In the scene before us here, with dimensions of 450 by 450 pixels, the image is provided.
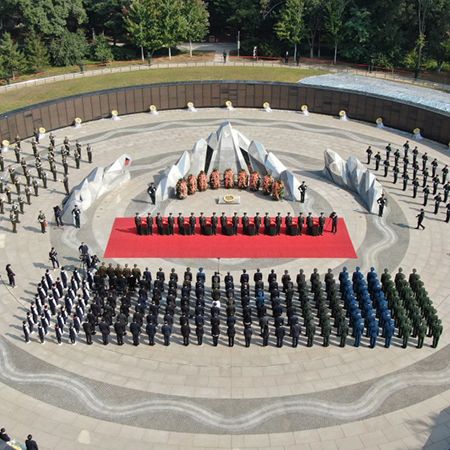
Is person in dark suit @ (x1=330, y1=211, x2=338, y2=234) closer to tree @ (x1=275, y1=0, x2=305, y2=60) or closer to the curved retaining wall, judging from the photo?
the curved retaining wall

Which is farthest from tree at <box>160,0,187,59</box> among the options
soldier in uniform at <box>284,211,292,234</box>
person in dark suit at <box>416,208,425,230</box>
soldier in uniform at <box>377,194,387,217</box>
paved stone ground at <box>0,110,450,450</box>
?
person in dark suit at <box>416,208,425,230</box>

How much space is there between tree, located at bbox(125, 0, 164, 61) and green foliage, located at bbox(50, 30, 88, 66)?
857 centimetres

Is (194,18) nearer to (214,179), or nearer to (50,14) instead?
(50,14)

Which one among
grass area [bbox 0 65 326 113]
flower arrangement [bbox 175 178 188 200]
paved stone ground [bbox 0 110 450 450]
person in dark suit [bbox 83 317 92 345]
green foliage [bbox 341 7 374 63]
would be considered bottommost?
paved stone ground [bbox 0 110 450 450]

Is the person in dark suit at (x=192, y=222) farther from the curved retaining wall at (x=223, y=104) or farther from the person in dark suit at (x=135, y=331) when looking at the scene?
the curved retaining wall at (x=223, y=104)

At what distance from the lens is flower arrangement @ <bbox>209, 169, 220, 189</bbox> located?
41.2m

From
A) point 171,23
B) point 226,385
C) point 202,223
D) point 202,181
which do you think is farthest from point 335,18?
point 226,385

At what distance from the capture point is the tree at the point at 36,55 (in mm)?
72062

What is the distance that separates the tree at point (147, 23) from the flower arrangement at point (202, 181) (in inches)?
1454

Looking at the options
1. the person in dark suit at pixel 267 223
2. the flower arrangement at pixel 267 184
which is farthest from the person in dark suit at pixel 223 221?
the flower arrangement at pixel 267 184

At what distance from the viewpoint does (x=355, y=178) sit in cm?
4091

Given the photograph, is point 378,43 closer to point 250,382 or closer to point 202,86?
point 202,86

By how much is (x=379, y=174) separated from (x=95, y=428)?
30167 mm

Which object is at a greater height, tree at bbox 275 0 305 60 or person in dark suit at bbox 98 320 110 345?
tree at bbox 275 0 305 60
